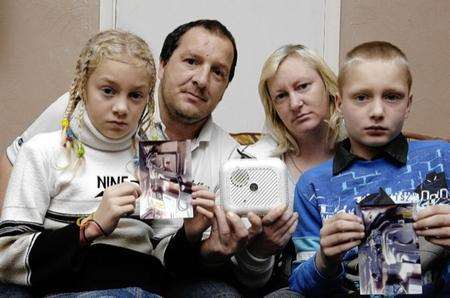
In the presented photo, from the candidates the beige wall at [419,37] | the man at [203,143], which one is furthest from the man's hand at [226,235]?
the beige wall at [419,37]

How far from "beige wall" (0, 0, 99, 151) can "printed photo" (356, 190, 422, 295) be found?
6.32 feet

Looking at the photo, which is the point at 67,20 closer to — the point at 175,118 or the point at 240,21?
the point at 240,21

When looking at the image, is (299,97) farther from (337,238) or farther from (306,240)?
(337,238)

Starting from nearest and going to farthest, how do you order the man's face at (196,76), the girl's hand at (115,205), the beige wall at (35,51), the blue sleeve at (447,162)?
the girl's hand at (115,205) → the blue sleeve at (447,162) → the man's face at (196,76) → the beige wall at (35,51)

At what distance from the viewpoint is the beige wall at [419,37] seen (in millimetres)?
3301

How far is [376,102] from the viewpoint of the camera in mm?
1878

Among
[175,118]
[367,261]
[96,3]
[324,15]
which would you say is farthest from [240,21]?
[367,261]

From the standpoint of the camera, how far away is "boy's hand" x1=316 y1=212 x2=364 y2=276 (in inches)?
63.9

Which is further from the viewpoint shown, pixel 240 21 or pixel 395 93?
pixel 240 21

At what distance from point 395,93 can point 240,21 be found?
1471 millimetres

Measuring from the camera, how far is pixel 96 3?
10.5ft

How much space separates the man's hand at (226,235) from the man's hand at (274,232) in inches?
0.9

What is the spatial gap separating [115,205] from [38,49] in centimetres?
167

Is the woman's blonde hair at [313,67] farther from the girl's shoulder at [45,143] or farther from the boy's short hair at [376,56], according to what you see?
the girl's shoulder at [45,143]
